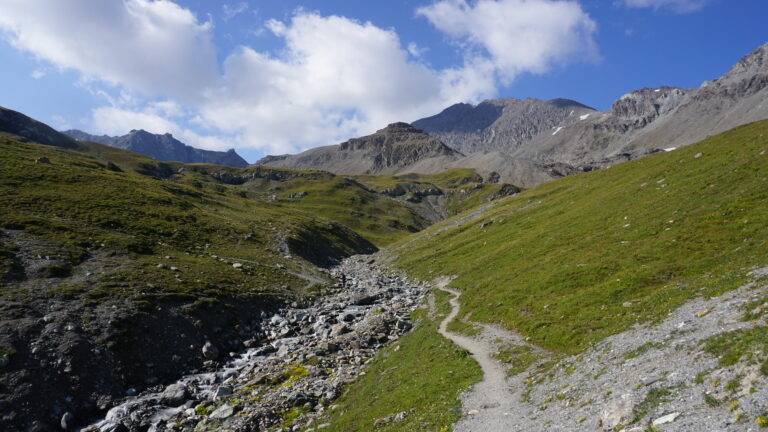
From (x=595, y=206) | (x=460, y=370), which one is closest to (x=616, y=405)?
(x=460, y=370)

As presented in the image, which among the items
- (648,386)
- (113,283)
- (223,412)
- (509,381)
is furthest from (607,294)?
(113,283)

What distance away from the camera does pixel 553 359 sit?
22812 millimetres

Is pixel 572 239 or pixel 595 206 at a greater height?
pixel 595 206

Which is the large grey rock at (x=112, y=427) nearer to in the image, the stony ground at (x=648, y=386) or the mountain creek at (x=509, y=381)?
the mountain creek at (x=509, y=381)

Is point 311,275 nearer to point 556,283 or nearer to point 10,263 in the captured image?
point 10,263

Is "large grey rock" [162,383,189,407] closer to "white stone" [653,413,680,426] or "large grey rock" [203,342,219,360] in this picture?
"large grey rock" [203,342,219,360]

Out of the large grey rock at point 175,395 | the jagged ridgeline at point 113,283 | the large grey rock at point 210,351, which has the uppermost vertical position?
the jagged ridgeline at point 113,283

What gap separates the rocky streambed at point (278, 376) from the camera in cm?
2431

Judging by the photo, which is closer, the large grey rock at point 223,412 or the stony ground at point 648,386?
the stony ground at point 648,386

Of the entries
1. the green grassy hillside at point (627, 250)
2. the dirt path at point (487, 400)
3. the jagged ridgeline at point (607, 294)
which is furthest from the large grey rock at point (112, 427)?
the green grassy hillside at point (627, 250)

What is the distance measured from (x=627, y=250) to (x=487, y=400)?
25177 mm

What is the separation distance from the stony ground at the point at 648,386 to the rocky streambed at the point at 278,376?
11993mm

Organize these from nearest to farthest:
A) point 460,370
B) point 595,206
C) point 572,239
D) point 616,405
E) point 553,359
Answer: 1. point 616,405
2. point 553,359
3. point 460,370
4. point 572,239
5. point 595,206

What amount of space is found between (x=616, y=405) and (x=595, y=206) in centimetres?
4833
